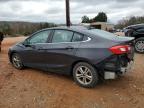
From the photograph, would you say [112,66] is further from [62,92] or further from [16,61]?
[16,61]

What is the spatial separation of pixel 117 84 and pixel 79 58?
1.29m

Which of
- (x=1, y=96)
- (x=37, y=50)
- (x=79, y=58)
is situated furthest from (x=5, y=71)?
(x=79, y=58)

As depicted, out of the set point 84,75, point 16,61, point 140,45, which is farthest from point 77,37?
point 140,45

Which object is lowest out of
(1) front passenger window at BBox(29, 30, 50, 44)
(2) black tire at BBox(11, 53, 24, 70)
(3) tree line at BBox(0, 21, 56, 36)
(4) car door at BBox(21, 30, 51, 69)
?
(3) tree line at BBox(0, 21, 56, 36)

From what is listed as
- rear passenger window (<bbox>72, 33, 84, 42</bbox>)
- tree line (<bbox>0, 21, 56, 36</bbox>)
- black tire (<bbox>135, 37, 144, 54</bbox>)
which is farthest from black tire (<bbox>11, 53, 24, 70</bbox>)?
tree line (<bbox>0, 21, 56, 36</bbox>)

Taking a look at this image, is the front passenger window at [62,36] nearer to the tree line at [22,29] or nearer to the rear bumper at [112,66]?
the rear bumper at [112,66]

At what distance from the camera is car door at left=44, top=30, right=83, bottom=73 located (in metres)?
7.11

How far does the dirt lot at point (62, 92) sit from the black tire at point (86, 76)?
0.48 ft

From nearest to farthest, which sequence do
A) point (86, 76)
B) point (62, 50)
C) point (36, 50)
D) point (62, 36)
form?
point (86, 76), point (62, 50), point (62, 36), point (36, 50)

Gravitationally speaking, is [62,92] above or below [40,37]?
below

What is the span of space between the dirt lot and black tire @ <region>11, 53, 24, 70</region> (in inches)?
12.7

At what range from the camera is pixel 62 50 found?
730 centimetres

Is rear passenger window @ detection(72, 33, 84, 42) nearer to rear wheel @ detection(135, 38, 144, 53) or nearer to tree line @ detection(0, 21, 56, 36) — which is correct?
rear wheel @ detection(135, 38, 144, 53)

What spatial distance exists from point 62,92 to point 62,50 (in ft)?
3.88
